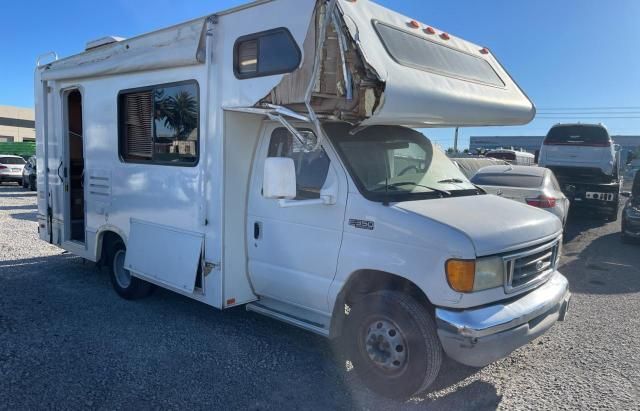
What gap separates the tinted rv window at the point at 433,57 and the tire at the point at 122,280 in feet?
12.5

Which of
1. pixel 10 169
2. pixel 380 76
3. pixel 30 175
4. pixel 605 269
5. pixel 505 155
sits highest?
pixel 380 76

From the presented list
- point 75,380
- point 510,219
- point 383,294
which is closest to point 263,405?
point 383,294

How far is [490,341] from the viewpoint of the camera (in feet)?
10.7

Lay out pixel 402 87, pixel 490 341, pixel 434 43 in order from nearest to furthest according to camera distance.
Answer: pixel 490 341, pixel 402 87, pixel 434 43

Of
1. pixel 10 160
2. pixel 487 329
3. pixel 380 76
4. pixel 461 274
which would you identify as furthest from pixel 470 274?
pixel 10 160

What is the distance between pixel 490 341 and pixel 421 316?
47cm

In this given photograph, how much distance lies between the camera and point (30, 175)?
20.1 metres

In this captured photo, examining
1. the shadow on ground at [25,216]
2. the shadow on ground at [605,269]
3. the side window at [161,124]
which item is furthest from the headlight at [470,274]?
the shadow on ground at [25,216]

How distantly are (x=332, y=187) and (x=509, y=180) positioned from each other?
5800 mm

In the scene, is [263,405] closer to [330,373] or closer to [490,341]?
[330,373]

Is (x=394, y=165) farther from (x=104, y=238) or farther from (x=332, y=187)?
(x=104, y=238)

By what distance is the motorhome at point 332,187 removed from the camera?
344 centimetres

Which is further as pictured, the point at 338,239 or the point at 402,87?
the point at 338,239

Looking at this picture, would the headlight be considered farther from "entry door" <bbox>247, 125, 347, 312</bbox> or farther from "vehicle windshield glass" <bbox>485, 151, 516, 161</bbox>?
"vehicle windshield glass" <bbox>485, 151, 516, 161</bbox>
